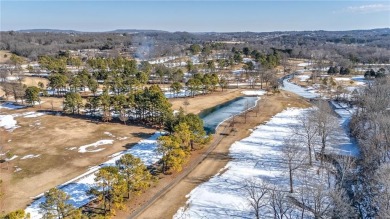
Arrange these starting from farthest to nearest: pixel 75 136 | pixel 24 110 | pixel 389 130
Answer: pixel 24 110, pixel 75 136, pixel 389 130

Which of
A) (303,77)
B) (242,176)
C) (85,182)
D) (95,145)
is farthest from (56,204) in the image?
(303,77)

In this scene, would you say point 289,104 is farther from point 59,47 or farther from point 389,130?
point 59,47

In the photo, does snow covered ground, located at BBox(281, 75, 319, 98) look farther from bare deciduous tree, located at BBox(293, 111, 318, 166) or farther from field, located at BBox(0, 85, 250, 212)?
field, located at BBox(0, 85, 250, 212)

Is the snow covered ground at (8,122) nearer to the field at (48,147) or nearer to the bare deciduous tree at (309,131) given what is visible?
the field at (48,147)

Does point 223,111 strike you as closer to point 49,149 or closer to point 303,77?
point 49,149

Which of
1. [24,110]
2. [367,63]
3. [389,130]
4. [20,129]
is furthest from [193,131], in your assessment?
[367,63]

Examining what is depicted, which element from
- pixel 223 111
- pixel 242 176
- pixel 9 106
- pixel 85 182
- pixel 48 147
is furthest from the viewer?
pixel 9 106

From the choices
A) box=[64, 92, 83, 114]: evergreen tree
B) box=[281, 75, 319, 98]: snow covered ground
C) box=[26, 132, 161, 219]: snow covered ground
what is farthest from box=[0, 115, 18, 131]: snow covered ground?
box=[281, 75, 319, 98]: snow covered ground
